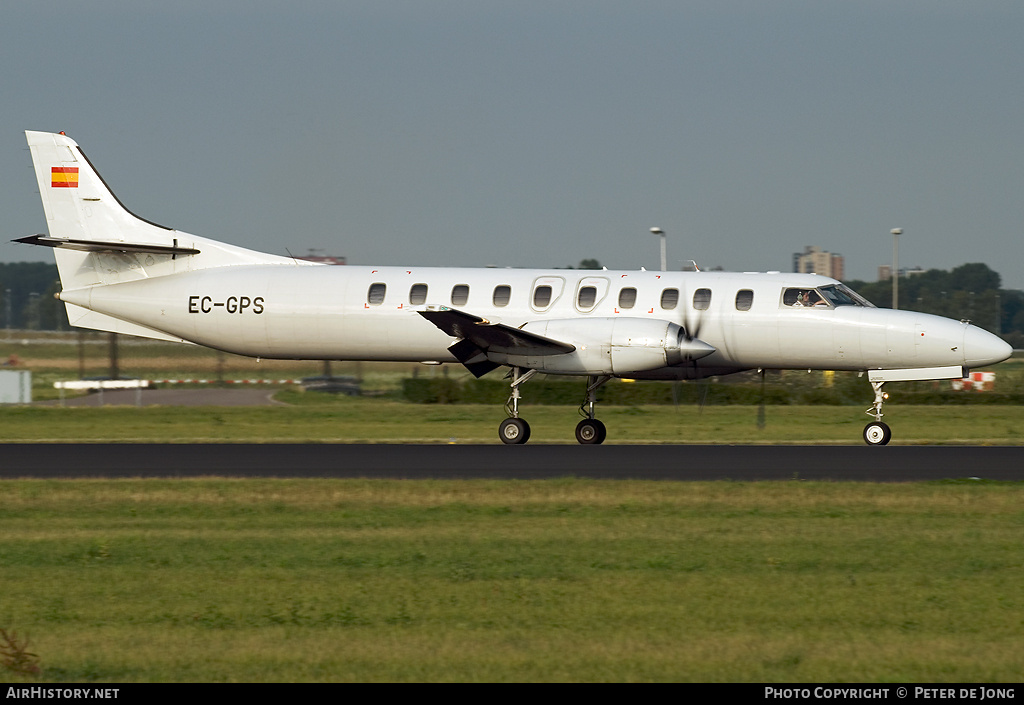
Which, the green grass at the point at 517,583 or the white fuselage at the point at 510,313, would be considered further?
the white fuselage at the point at 510,313

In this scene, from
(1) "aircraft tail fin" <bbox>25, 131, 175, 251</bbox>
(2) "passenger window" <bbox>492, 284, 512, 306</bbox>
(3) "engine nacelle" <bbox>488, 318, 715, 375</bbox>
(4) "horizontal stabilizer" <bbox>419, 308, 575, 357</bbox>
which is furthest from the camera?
(1) "aircraft tail fin" <bbox>25, 131, 175, 251</bbox>

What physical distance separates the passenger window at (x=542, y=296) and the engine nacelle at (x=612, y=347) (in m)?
0.55

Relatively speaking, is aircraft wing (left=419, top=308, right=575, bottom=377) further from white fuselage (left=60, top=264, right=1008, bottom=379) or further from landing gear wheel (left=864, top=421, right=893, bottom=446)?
landing gear wheel (left=864, top=421, right=893, bottom=446)

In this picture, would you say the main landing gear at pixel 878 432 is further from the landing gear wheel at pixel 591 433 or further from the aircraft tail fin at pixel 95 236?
the aircraft tail fin at pixel 95 236

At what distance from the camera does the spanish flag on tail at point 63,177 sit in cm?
2402

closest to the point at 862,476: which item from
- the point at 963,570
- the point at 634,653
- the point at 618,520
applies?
the point at 618,520

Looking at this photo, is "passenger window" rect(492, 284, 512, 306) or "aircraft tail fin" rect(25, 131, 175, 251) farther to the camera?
"aircraft tail fin" rect(25, 131, 175, 251)

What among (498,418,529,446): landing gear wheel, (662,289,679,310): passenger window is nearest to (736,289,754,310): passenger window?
(662,289,679,310): passenger window

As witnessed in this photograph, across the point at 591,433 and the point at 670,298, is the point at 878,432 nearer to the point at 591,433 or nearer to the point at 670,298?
the point at 670,298

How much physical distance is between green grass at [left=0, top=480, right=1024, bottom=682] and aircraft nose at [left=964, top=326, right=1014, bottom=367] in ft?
24.2

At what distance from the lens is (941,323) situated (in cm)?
2141

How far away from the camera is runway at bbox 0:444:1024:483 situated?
16.3 meters

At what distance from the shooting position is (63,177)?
947 inches

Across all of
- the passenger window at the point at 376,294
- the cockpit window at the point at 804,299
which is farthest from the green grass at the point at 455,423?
the cockpit window at the point at 804,299
